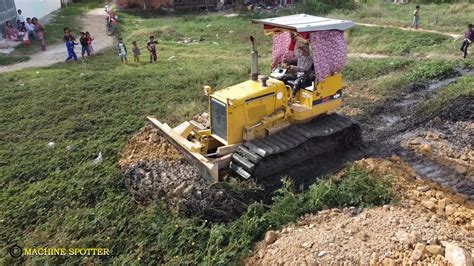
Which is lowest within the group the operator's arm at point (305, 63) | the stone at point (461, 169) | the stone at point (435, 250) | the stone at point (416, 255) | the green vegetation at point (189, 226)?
the green vegetation at point (189, 226)

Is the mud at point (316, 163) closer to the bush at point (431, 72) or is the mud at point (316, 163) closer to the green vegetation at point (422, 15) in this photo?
the bush at point (431, 72)

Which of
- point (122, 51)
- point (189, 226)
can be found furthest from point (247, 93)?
point (122, 51)

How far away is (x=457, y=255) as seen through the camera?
5230mm

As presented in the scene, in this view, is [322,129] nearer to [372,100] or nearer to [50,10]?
[372,100]

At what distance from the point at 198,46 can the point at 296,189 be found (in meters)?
13.8

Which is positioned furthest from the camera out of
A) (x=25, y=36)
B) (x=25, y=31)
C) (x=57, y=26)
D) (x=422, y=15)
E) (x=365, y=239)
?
(x=422, y=15)

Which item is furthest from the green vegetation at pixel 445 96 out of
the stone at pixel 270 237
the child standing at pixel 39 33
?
the child standing at pixel 39 33

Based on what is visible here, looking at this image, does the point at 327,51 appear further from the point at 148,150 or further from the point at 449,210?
the point at 148,150

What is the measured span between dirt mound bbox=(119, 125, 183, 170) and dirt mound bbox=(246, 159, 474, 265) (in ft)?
9.52

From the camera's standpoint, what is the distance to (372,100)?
11406mm

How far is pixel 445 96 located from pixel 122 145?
25.0ft

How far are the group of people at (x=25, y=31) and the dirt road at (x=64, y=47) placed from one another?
782 millimetres

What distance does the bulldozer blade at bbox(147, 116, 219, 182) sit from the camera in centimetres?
725

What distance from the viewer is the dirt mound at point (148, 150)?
8.48 metres
